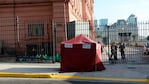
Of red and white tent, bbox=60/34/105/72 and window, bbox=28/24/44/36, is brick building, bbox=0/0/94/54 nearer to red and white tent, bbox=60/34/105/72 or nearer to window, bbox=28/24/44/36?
window, bbox=28/24/44/36

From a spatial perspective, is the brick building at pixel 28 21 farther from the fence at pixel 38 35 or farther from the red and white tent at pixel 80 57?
the red and white tent at pixel 80 57

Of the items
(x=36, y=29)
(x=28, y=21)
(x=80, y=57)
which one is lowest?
(x=80, y=57)

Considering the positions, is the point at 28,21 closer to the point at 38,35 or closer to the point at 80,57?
the point at 38,35

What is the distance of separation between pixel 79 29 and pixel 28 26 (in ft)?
15.2

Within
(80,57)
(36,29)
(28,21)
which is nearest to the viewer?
(80,57)

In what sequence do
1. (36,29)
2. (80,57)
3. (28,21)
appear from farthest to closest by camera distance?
(28,21), (36,29), (80,57)

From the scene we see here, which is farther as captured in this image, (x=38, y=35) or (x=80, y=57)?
(x=38, y=35)

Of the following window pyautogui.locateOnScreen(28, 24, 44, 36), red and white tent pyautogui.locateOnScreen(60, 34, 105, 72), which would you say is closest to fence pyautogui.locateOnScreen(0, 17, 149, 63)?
window pyautogui.locateOnScreen(28, 24, 44, 36)

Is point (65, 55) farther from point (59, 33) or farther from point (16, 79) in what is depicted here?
point (59, 33)

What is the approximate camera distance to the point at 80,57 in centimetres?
1825

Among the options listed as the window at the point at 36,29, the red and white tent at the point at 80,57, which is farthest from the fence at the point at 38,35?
the red and white tent at the point at 80,57

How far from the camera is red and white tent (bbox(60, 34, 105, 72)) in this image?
1820cm

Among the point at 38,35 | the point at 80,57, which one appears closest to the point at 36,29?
the point at 38,35

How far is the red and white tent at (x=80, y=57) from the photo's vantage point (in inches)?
717
